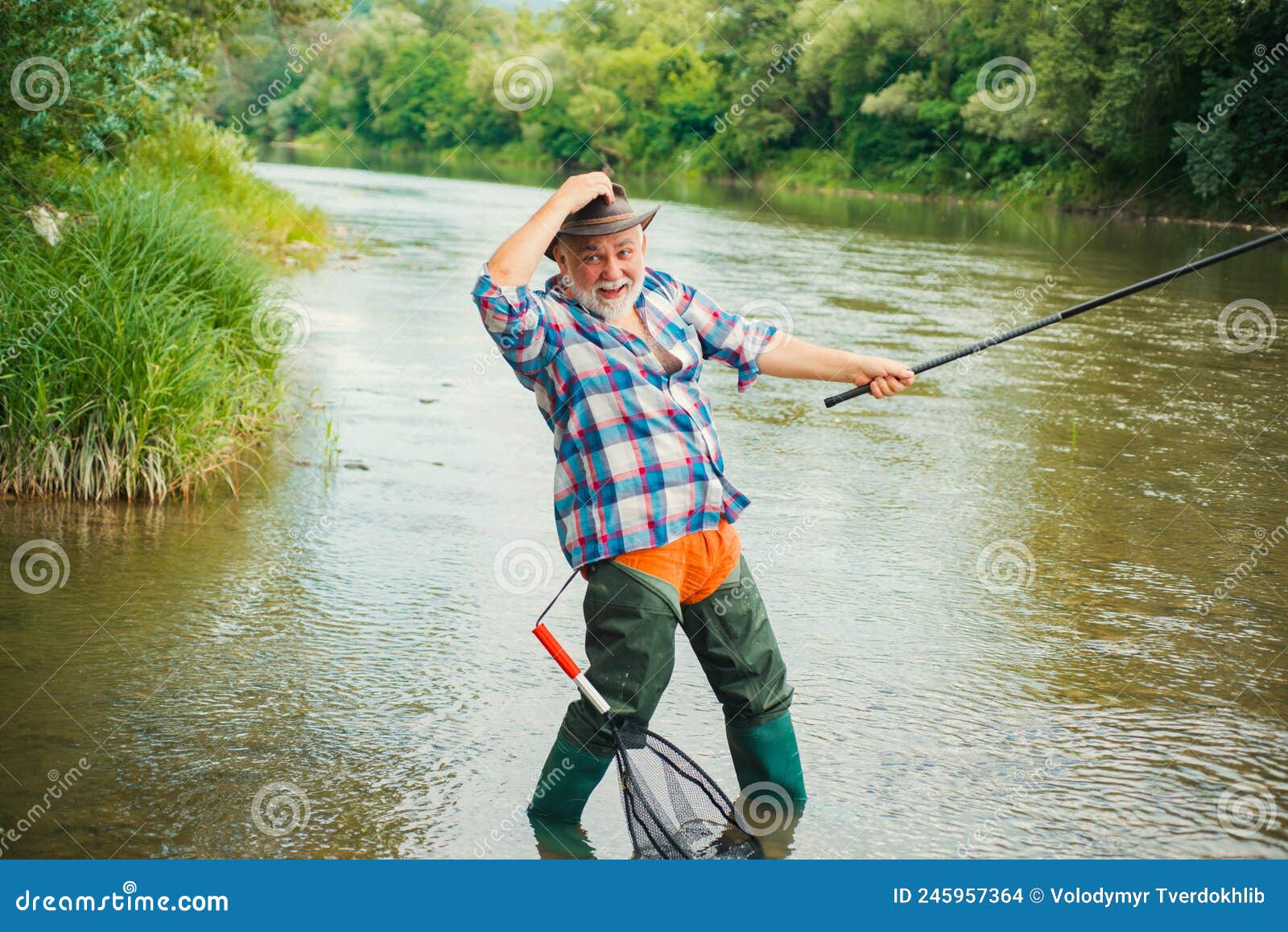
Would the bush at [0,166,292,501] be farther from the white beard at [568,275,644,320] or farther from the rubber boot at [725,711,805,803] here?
the rubber boot at [725,711,805,803]

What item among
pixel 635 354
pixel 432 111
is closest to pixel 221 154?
pixel 635 354

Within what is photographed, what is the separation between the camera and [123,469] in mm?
7121

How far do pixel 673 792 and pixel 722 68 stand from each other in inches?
2665

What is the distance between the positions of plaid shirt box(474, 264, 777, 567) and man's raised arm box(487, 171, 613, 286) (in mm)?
124

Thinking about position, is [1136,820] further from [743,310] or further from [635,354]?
[743,310]
